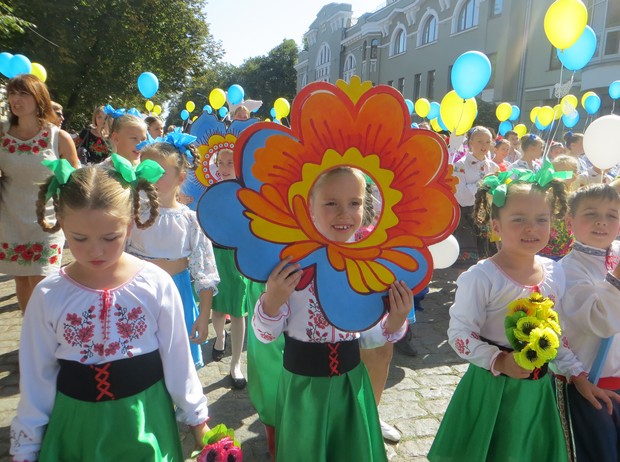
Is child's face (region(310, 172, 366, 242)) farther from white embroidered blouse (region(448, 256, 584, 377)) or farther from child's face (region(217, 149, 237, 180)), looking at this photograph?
child's face (region(217, 149, 237, 180))

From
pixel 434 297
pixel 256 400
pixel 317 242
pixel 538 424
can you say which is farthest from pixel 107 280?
pixel 434 297

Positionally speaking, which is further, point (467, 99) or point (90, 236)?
point (467, 99)

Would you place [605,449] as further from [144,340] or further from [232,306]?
[232,306]

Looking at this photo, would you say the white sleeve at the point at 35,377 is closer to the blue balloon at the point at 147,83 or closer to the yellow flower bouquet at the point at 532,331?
the yellow flower bouquet at the point at 532,331

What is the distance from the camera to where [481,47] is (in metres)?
20.6

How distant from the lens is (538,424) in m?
2.05

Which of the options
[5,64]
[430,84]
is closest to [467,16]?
[430,84]

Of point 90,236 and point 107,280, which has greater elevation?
point 90,236

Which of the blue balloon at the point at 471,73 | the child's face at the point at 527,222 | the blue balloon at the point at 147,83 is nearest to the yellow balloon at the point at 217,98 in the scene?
the blue balloon at the point at 147,83

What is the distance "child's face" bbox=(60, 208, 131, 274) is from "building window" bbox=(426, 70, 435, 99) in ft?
82.6

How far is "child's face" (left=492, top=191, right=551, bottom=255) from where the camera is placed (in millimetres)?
2066

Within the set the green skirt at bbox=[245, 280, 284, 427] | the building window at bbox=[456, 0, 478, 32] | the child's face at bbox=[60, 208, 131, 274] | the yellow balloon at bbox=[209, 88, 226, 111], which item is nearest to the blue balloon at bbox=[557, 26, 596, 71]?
the green skirt at bbox=[245, 280, 284, 427]

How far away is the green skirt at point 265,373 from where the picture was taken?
8.32 feet

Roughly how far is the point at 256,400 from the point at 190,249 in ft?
3.07
